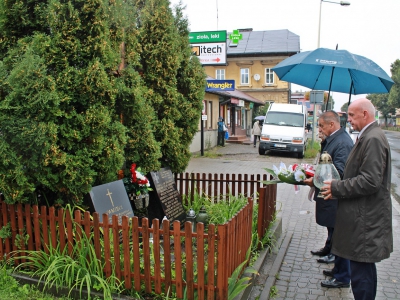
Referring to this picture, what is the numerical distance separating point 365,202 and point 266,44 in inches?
1646

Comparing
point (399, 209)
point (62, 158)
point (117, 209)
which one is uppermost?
point (62, 158)

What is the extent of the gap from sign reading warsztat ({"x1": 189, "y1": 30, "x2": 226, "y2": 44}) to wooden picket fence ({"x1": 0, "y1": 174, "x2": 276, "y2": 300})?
441 inches

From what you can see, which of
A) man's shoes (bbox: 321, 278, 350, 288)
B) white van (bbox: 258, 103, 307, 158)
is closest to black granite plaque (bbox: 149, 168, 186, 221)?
man's shoes (bbox: 321, 278, 350, 288)

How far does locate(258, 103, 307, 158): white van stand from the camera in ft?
60.8

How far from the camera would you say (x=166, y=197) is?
19.2 ft

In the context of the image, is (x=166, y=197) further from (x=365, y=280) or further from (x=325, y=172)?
(x=365, y=280)

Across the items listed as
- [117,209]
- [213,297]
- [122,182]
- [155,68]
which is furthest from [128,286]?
[155,68]

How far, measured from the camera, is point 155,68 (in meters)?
5.89

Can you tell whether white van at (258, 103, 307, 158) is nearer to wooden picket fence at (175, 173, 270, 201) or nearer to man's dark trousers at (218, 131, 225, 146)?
man's dark trousers at (218, 131, 225, 146)

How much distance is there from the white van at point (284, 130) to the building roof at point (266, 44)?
22.0 meters

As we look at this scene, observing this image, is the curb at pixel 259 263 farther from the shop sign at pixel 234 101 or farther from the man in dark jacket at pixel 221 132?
the shop sign at pixel 234 101

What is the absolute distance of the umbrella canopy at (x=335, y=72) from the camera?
4879 mm

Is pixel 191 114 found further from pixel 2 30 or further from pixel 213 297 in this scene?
pixel 213 297

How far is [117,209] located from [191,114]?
2420 mm
